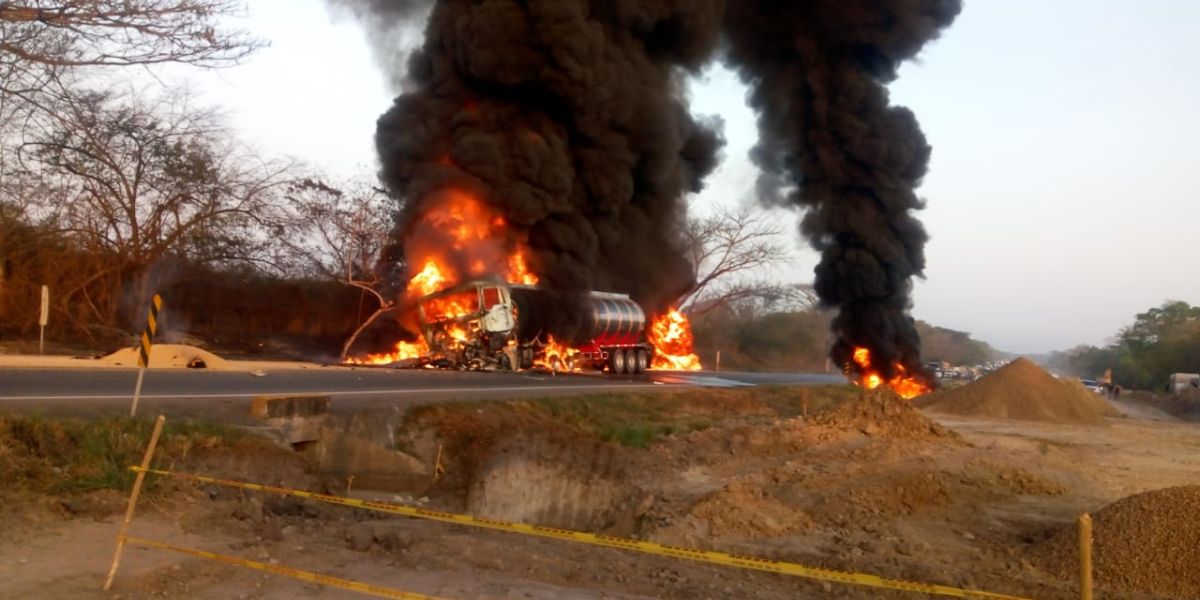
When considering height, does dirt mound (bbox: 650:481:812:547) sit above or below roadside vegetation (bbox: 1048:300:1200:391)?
below

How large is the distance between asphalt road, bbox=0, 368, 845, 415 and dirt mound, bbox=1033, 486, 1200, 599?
33.9 ft

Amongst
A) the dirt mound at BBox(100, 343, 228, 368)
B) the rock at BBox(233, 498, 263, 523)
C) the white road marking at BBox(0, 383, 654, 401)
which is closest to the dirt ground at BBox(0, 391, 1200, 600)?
the rock at BBox(233, 498, 263, 523)

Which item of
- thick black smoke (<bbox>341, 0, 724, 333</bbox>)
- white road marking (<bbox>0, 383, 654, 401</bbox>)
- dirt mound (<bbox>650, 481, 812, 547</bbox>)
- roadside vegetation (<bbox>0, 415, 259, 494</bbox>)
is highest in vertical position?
thick black smoke (<bbox>341, 0, 724, 333</bbox>)

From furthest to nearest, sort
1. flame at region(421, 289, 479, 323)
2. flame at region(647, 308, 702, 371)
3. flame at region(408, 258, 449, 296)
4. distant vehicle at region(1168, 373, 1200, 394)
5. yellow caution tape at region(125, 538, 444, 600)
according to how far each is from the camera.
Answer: distant vehicle at region(1168, 373, 1200, 394) → flame at region(647, 308, 702, 371) → flame at region(408, 258, 449, 296) → flame at region(421, 289, 479, 323) → yellow caution tape at region(125, 538, 444, 600)

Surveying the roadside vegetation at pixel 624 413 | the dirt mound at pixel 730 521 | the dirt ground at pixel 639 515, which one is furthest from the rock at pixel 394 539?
the roadside vegetation at pixel 624 413

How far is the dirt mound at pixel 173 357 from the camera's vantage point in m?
23.9

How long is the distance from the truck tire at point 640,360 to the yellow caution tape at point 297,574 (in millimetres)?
30431

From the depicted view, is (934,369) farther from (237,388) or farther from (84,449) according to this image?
(84,449)

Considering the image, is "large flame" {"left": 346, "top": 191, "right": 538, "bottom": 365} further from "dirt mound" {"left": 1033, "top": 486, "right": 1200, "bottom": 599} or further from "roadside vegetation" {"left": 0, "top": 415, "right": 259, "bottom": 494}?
"dirt mound" {"left": 1033, "top": 486, "right": 1200, "bottom": 599}

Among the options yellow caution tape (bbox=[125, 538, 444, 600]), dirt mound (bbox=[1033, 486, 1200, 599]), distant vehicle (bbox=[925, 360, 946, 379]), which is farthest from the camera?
distant vehicle (bbox=[925, 360, 946, 379])

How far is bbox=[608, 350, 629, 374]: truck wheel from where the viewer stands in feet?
121

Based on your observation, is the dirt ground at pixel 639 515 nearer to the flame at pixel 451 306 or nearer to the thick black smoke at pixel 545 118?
the flame at pixel 451 306

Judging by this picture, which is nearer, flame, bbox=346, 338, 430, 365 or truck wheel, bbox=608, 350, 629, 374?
flame, bbox=346, 338, 430, 365

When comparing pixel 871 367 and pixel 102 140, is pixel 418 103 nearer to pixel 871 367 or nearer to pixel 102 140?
pixel 102 140
